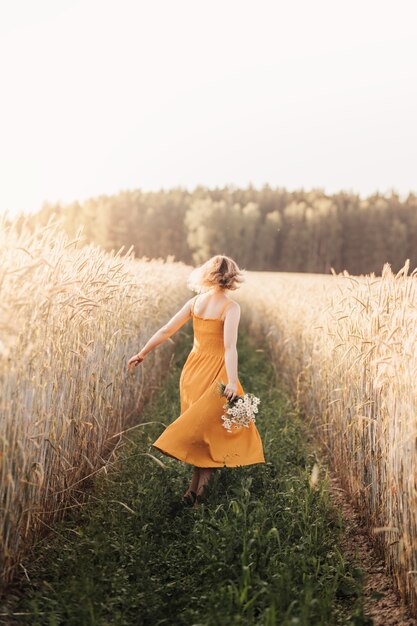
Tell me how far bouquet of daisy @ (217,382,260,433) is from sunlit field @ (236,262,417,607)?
706mm

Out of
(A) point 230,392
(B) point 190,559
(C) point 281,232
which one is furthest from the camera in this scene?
(C) point 281,232

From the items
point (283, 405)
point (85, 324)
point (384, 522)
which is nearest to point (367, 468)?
point (384, 522)

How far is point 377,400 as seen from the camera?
4492 millimetres

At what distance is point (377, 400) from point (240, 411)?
3.10 ft

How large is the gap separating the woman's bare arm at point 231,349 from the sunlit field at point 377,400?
34.2 inches

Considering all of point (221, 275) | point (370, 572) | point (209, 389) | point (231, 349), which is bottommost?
point (370, 572)

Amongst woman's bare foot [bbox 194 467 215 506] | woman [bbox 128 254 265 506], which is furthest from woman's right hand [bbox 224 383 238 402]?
woman's bare foot [bbox 194 467 215 506]

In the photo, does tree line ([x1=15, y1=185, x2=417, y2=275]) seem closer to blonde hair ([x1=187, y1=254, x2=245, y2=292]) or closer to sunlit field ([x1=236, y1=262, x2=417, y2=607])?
sunlit field ([x1=236, y1=262, x2=417, y2=607])

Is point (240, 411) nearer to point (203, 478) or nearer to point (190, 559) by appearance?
point (203, 478)

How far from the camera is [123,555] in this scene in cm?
377

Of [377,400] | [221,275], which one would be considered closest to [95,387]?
[221,275]

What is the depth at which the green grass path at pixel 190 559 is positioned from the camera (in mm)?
3211

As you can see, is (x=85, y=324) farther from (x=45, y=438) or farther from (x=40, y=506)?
(x=40, y=506)

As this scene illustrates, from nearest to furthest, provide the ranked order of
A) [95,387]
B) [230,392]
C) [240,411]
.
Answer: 1. [240,411]
2. [230,392]
3. [95,387]
